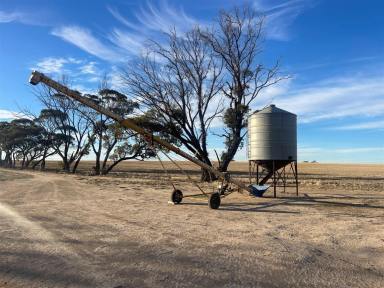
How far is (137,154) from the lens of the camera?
5062cm

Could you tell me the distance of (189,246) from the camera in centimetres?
927

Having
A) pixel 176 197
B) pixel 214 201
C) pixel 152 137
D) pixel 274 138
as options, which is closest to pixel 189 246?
pixel 214 201

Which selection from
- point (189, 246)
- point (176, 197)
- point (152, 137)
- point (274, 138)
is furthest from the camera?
point (274, 138)

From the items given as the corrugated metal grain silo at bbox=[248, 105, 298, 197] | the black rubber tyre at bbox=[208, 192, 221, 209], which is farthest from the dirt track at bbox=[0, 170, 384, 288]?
the corrugated metal grain silo at bbox=[248, 105, 298, 197]

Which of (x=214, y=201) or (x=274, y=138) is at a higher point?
(x=274, y=138)

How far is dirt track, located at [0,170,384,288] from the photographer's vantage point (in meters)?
6.99

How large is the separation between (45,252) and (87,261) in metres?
1.13

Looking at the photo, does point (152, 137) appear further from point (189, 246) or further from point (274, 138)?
point (189, 246)

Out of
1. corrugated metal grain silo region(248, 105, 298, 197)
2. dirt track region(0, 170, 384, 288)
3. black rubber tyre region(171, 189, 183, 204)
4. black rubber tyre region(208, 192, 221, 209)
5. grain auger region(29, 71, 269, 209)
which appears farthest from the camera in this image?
corrugated metal grain silo region(248, 105, 298, 197)

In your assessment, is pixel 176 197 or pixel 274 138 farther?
pixel 274 138

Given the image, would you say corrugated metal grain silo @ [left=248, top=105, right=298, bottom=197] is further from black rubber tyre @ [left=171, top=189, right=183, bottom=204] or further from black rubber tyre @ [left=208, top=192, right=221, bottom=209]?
black rubber tyre @ [left=208, top=192, right=221, bottom=209]

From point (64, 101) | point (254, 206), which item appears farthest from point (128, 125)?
point (64, 101)

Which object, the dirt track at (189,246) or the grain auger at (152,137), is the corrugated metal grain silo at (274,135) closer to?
the grain auger at (152,137)

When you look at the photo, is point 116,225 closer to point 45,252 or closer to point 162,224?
point 162,224
